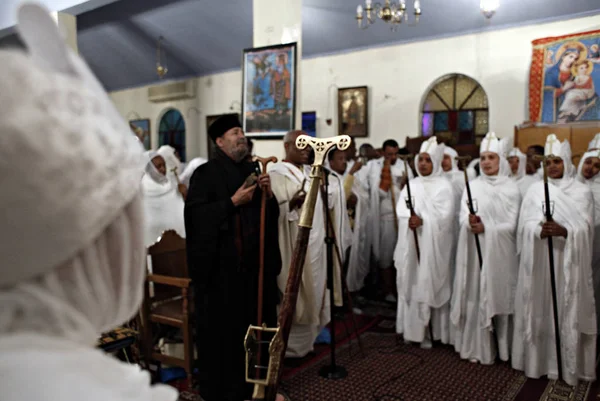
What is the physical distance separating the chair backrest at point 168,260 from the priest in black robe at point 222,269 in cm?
80

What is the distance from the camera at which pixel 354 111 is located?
31.8 ft

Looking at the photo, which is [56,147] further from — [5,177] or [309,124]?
[309,124]

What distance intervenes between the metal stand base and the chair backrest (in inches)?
54.5

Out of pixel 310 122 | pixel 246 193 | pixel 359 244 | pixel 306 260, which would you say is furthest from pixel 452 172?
pixel 310 122

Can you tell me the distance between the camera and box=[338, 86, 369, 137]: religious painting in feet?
31.2

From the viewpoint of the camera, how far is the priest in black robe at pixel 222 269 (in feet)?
10.9

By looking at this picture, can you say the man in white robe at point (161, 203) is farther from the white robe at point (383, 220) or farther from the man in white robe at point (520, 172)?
the man in white robe at point (520, 172)

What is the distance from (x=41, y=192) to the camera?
0.68m

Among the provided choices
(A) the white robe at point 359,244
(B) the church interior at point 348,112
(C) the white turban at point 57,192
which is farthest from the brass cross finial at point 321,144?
(A) the white robe at point 359,244

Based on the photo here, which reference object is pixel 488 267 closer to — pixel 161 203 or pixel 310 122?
pixel 161 203

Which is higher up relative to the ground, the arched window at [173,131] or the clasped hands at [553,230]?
the arched window at [173,131]

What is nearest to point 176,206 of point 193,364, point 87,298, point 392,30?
point 193,364

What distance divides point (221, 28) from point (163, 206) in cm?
573

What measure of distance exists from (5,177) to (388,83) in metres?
9.10
